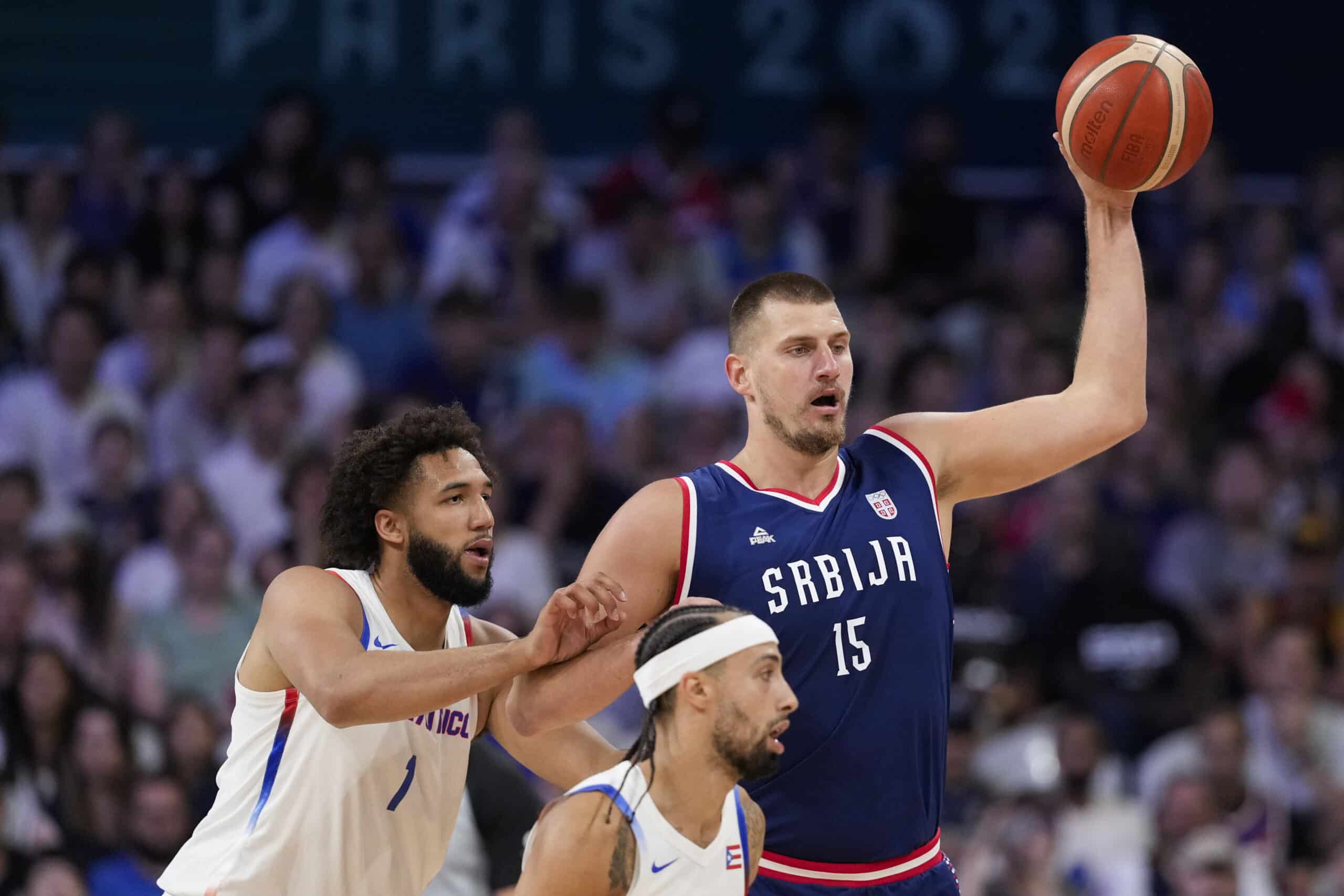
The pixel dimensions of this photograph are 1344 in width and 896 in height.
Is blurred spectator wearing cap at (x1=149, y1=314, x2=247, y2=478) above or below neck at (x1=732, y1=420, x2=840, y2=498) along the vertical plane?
below

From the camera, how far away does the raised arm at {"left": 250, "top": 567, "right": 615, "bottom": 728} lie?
15.6ft

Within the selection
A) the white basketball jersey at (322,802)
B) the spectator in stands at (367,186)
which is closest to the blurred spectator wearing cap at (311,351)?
the spectator in stands at (367,186)

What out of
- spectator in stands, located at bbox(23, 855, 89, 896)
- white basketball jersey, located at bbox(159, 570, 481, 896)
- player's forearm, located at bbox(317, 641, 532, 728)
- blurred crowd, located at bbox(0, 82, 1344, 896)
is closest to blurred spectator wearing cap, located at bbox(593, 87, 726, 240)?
blurred crowd, located at bbox(0, 82, 1344, 896)

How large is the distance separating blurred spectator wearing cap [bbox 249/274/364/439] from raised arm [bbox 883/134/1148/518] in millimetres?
6025

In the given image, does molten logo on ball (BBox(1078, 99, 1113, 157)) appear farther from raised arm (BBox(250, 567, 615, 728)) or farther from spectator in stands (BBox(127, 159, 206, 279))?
spectator in stands (BBox(127, 159, 206, 279))

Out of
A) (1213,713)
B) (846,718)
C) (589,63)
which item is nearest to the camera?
(846,718)

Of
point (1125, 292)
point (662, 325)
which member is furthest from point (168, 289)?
point (1125, 292)

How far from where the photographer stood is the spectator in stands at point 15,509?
10.2 m

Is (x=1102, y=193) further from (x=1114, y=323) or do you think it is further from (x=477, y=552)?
(x=477, y=552)

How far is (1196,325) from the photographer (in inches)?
466

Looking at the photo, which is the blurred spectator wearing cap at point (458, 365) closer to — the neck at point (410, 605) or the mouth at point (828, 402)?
the neck at point (410, 605)

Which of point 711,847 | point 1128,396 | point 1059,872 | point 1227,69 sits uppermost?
point 1227,69

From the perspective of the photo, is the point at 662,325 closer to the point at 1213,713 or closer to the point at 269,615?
the point at 1213,713

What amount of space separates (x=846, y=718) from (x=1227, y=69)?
10132 millimetres
